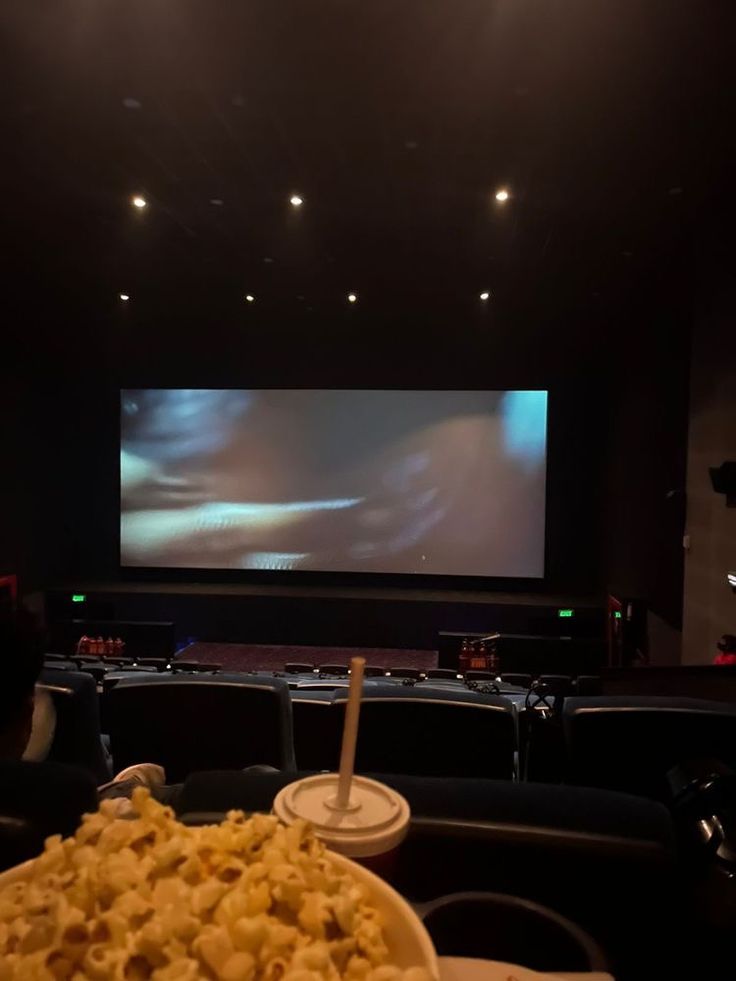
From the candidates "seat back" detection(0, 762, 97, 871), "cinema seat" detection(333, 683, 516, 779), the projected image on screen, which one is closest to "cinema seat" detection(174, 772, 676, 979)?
"seat back" detection(0, 762, 97, 871)

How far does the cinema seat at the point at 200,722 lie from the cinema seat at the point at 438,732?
0.27 m

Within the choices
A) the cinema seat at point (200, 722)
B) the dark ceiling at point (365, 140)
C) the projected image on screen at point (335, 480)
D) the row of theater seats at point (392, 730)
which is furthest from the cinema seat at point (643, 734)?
the projected image on screen at point (335, 480)

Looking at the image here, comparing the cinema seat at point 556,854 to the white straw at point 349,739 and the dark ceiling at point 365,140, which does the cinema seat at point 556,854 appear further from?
the dark ceiling at point 365,140

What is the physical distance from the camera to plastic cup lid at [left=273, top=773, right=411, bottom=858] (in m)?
0.71

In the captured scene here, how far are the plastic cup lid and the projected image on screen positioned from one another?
29.7 ft

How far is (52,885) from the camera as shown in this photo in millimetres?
535

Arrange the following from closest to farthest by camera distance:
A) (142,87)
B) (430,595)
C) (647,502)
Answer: (142,87), (647,502), (430,595)

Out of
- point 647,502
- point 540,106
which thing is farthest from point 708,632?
point 540,106

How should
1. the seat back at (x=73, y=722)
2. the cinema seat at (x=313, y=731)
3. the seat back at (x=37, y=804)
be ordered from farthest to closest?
the cinema seat at (x=313, y=731), the seat back at (x=73, y=722), the seat back at (x=37, y=804)

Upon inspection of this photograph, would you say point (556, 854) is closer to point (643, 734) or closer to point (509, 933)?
point (509, 933)

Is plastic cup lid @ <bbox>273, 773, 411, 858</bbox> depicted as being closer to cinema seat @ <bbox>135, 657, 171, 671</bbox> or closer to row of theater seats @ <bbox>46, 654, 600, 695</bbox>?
row of theater seats @ <bbox>46, 654, 600, 695</bbox>

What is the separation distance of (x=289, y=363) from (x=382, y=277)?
10.9 feet

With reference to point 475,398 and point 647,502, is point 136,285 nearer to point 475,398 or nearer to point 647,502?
point 475,398

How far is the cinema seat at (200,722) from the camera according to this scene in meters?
2.42
